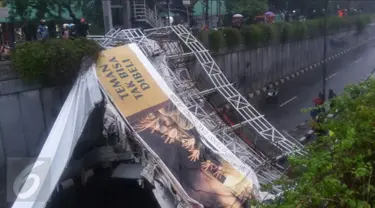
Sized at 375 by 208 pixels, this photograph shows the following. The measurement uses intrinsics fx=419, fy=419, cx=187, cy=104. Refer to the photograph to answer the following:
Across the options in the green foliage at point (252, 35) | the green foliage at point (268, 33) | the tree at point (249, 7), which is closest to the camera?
the green foliage at point (252, 35)

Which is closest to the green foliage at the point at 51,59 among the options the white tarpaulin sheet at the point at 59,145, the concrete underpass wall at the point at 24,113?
the concrete underpass wall at the point at 24,113

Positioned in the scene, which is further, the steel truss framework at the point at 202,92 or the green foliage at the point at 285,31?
the green foliage at the point at 285,31

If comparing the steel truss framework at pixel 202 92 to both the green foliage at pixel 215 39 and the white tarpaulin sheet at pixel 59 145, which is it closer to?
the white tarpaulin sheet at pixel 59 145

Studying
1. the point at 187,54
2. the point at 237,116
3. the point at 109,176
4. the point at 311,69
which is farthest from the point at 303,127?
the point at 311,69

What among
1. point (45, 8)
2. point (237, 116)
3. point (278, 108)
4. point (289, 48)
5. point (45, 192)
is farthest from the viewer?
point (289, 48)

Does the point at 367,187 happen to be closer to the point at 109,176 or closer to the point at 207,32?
the point at 109,176

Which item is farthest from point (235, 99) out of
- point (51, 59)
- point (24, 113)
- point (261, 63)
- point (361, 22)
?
point (361, 22)

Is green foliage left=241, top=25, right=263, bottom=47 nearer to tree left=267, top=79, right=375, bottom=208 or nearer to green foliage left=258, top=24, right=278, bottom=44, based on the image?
green foliage left=258, top=24, right=278, bottom=44
